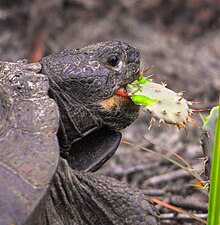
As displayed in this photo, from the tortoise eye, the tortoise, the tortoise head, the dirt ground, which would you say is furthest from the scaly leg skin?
the dirt ground

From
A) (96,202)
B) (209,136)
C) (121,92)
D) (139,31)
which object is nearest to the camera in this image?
(209,136)

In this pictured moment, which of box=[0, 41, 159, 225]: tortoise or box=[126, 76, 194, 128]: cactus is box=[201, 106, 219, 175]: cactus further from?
box=[0, 41, 159, 225]: tortoise

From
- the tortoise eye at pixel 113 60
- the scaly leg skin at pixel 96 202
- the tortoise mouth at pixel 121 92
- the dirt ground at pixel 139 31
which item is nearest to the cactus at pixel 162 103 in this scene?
the tortoise mouth at pixel 121 92

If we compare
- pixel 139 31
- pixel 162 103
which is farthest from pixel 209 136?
pixel 139 31

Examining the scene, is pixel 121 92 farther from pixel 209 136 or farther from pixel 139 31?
pixel 139 31

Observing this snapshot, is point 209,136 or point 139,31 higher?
point 209,136

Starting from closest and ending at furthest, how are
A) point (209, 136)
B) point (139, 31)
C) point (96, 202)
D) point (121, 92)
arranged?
1. point (209, 136)
2. point (96, 202)
3. point (121, 92)
4. point (139, 31)

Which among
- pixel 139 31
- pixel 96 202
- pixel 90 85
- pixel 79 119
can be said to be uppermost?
pixel 90 85

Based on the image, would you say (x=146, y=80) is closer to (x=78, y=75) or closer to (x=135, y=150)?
(x=78, y=75)
